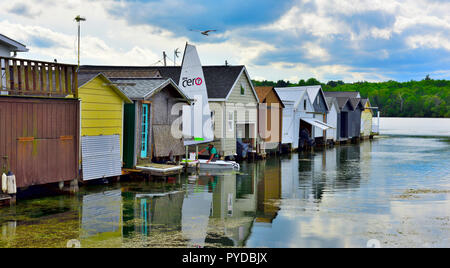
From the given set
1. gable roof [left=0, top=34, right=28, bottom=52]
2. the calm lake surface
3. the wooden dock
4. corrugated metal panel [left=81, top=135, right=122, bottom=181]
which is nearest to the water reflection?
the calm lake surface

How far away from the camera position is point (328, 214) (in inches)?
645

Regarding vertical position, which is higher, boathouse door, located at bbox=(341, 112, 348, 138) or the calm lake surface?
boathouse door, located at bbox=(341, 112, 348, 138)

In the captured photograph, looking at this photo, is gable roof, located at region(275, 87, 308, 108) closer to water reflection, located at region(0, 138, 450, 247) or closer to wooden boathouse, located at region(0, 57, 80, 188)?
water reflection, located at region(0, 138, 450, 247)

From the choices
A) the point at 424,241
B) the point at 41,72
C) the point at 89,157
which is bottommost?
the point at 424,241

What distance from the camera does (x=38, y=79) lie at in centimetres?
1784

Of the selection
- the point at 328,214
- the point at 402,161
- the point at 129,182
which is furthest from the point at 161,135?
the point at 402,161

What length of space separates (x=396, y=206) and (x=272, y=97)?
2497 centimetres

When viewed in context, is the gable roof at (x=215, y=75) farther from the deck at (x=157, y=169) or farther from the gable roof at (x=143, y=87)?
the deck at (x=157, y=169)

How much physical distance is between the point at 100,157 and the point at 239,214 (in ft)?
26.4

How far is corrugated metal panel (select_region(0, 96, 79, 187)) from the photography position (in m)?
17.0

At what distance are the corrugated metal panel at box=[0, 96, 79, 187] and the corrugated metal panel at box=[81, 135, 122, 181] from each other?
1356 mm

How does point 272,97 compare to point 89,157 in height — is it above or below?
above

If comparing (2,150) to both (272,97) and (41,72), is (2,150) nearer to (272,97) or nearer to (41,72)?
(41,72)
